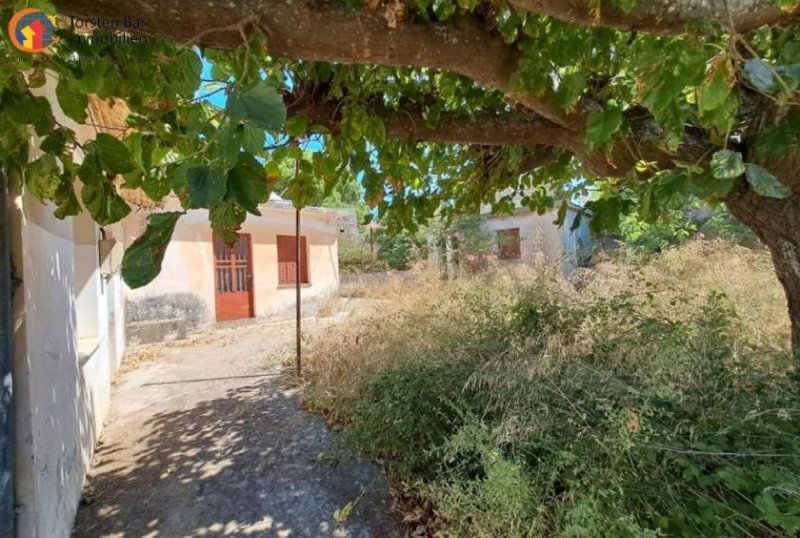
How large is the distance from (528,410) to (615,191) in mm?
1618

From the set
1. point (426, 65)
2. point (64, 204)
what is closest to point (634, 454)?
point (426, 65)

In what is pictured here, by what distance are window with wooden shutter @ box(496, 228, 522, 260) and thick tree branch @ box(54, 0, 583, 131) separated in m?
12.8

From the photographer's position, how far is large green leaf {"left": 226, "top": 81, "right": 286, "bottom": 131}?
33.7 inches

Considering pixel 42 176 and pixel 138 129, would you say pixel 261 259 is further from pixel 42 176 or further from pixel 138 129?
pixel 42 176

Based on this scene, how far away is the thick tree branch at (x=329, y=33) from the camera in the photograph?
1.11m

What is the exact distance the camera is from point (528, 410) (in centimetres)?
229

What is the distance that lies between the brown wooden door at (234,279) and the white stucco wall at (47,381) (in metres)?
5.89

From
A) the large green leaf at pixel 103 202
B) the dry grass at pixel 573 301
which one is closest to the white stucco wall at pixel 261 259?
the dry grass at pixel 573 301

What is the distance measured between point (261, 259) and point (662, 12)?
→ 31.2 feet

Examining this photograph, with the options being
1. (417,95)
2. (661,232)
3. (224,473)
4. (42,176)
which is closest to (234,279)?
(224,473)

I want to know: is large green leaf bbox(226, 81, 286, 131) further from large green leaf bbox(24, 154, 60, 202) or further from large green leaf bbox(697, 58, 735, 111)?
large green leaf bbox(697, 58, 735, 111)

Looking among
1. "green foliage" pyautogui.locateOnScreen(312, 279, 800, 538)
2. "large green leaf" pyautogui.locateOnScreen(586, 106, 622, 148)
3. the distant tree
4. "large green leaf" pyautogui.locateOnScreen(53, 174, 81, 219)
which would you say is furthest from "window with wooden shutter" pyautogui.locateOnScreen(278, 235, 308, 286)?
"large green leaf" pyautogui.locateOnScreen(586, 106, 622, 148)

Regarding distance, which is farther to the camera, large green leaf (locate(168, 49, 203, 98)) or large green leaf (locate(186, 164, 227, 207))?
large green leaf (locate(168, 49, 203, 98))

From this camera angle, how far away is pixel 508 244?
47.5 ft
